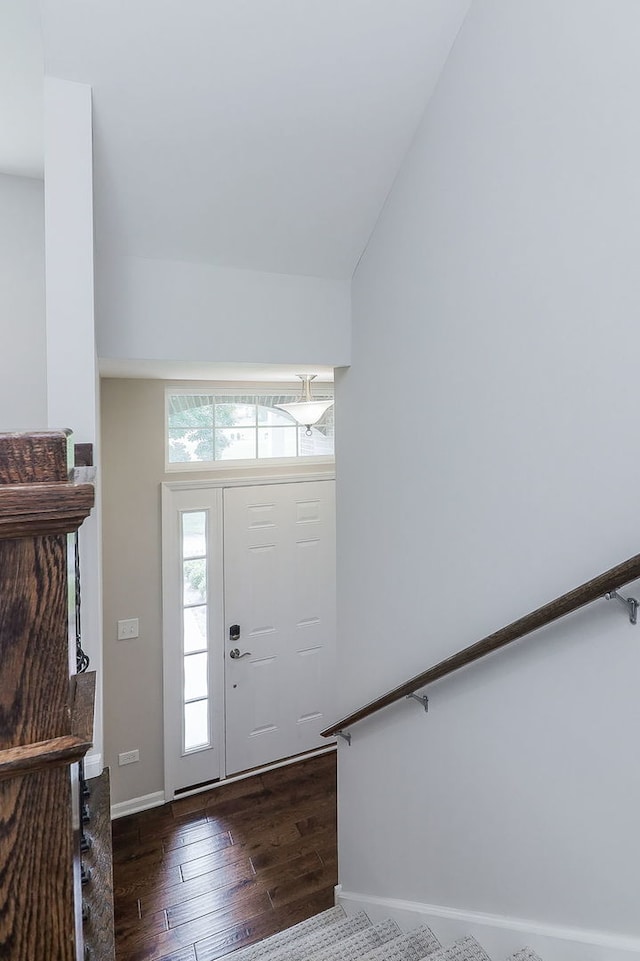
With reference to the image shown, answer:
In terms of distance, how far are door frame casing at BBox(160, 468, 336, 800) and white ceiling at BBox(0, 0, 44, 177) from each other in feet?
5.96

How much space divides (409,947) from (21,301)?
2.70 meters

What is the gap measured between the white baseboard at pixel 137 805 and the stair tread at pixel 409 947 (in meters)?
2.23

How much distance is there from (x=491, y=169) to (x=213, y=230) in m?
0.99

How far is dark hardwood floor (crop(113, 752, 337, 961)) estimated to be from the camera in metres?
2.88

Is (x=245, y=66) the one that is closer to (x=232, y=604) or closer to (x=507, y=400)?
(x=507, y=400)

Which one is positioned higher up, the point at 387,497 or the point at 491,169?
the point at 491,169

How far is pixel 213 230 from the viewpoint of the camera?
84.9 inches

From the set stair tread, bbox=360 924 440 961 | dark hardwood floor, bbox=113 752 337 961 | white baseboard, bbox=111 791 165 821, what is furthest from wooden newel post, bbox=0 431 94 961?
white baseboard, bbox=111 791 165 821

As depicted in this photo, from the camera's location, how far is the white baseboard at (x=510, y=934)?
1303 mm

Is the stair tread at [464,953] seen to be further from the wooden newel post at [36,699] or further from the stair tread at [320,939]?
the wooden newel post at [36,699]

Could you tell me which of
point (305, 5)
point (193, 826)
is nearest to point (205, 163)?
point (305, 5)

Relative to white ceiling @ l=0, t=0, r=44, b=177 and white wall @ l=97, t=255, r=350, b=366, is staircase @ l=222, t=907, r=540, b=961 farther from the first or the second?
white ceiling @ l=0, t=0, r=44, b=177

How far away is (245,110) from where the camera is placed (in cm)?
180

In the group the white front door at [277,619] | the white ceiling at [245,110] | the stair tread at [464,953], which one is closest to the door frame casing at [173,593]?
the white front door at [277,619]
